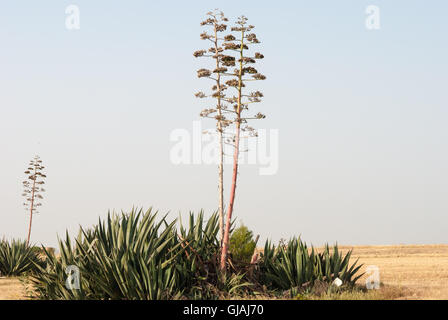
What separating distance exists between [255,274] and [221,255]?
1699 millimetres

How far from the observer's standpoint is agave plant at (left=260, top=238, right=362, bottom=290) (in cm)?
1717

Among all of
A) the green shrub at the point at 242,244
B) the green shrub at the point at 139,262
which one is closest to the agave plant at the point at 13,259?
the green shrub at the point at 139,262

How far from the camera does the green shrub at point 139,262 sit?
572 inches

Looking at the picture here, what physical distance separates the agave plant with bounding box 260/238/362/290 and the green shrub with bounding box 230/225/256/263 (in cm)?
75

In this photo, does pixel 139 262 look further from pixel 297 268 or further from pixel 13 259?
pixel 13 259

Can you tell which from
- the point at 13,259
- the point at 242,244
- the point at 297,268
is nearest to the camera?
the point at 297,268

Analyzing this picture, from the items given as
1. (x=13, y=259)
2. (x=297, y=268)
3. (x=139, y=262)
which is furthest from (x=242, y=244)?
(x=13, y=259)

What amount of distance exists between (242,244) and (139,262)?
3969mm

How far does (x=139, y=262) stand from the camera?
14641 mm

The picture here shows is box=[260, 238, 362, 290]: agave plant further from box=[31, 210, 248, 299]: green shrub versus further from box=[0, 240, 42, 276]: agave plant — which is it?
box=[0, 240, 42, 276]: agave plant

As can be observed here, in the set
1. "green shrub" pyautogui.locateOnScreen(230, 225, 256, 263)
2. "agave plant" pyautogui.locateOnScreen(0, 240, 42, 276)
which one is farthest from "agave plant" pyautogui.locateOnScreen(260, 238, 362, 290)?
"agave plant" pyautogui.locateOnScreen(0, 240, 42, 276)

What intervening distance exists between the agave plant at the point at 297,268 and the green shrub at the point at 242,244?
75 centimetres

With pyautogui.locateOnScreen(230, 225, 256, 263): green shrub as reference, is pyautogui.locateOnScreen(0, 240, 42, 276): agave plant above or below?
below
